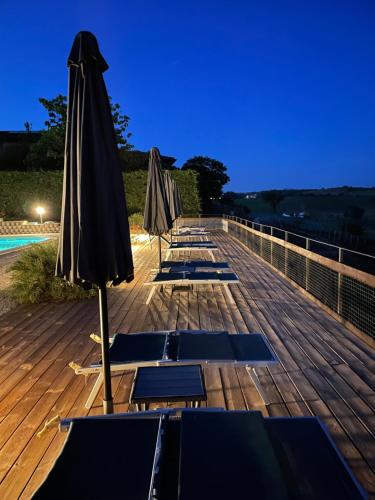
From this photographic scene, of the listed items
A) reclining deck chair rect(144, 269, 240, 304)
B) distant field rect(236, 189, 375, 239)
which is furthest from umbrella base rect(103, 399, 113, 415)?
distant field rect(236, 189, 375, 239)

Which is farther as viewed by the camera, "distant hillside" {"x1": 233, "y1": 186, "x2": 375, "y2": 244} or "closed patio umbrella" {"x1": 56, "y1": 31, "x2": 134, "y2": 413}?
"distant hillside" {"x1": 233, "y1": 186, "x2": 375, "y2": 244}

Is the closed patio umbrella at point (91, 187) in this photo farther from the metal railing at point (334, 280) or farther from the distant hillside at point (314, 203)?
the distant hillside at point (314, 203)

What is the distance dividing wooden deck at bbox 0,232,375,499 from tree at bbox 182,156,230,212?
1334 inches

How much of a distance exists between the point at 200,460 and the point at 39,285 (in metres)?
4.65

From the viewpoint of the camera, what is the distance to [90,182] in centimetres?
175

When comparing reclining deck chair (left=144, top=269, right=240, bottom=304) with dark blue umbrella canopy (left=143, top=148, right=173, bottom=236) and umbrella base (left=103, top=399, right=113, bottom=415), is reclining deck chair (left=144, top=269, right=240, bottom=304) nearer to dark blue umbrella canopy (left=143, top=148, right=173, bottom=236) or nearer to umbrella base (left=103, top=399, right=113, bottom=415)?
dark blue umbrella canopy (left=143, top=148, right=173, bottom=236)

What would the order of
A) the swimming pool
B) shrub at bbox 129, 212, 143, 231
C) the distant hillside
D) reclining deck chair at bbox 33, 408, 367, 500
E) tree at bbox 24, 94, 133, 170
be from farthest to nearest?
the distant hillside, tree at bbox 24, 94, 133, 170, shrub at bbox 129, 212, 143, 231, the swimming pool, reclining deck chair at bbox 33, 408, 367, 500

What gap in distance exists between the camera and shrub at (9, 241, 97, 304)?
5.27m

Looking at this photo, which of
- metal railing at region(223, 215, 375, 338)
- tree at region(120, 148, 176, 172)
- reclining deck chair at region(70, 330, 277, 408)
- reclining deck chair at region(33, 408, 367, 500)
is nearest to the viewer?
reclining deck chair at region(33, 408, 367, 500)

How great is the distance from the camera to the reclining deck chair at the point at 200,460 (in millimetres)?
1226

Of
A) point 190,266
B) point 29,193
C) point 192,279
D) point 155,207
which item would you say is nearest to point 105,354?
point 192,279

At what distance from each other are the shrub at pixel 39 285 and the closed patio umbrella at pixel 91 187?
146 inches

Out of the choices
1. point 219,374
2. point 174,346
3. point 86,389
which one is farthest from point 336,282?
point 86,389

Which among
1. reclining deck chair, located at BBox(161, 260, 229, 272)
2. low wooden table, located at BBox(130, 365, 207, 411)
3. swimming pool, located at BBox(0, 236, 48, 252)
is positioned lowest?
swimming pool, located at BBox(0, 236, 48, 252)
